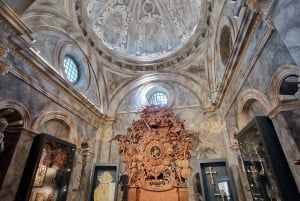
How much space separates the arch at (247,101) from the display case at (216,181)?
6.90ft

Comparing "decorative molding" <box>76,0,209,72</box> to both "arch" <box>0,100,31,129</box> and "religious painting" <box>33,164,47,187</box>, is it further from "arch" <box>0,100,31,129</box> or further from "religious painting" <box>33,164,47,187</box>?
"religious painting" <box>33,164,47,187</box>

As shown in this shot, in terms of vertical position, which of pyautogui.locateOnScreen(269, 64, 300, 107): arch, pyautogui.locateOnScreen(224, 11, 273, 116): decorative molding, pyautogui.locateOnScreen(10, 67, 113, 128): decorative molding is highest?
pyautogui.locateOnScreen(10, 67, 113, 128): decorative molding

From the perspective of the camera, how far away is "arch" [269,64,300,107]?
2.83 metres

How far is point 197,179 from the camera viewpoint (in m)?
7.58

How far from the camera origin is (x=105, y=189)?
280 inches

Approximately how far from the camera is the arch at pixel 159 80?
9406 millimetres

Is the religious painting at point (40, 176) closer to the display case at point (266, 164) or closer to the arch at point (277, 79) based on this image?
the display case at point (266, 164)

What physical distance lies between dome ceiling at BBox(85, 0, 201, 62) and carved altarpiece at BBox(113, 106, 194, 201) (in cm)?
440

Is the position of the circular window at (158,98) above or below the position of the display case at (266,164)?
above

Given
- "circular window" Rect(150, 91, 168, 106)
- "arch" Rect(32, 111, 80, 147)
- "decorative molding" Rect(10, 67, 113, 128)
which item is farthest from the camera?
"circular window" Rect(150, 91, 168, 106)

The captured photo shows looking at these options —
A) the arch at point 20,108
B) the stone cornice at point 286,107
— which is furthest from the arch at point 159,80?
the stone cornice at point 286,107

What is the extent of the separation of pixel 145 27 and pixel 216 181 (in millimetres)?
9758

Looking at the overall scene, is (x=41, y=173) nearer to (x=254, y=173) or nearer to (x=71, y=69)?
(x=71, y=69)

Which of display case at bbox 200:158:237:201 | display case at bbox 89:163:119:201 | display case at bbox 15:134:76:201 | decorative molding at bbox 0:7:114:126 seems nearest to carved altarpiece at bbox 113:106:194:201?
display case at bbox 200:158:237:201
